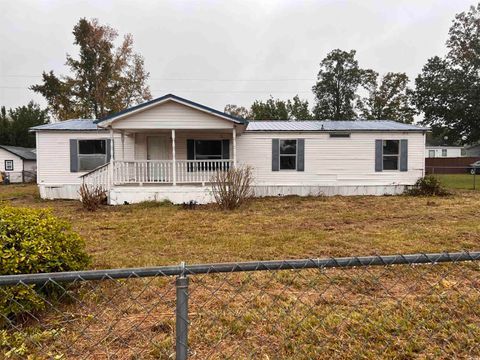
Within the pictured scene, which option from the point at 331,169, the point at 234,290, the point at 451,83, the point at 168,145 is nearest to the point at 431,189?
the point at 331,169

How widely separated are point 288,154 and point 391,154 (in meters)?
4.42

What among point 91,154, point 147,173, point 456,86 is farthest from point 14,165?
point 456,86

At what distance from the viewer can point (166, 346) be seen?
2738mm

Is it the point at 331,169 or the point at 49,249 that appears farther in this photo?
the point at 331,169

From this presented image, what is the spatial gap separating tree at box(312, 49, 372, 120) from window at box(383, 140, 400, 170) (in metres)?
27.7

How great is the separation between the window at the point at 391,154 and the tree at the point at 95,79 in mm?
22236

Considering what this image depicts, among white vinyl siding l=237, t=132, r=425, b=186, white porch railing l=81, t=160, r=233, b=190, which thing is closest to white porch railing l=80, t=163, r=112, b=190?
white porch railing l=81, t=160, r=233, b=190

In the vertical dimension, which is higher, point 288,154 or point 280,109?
point 280,109

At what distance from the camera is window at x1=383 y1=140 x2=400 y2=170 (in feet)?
46.9

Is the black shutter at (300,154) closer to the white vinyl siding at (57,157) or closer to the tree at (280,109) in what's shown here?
the white vinyl siding at (57,157)

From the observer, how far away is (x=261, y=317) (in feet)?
10.7

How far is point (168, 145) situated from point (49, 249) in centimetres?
1132

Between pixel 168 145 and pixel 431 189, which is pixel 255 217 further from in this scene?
pixel 431 189

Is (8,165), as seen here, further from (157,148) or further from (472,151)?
(472,151)
